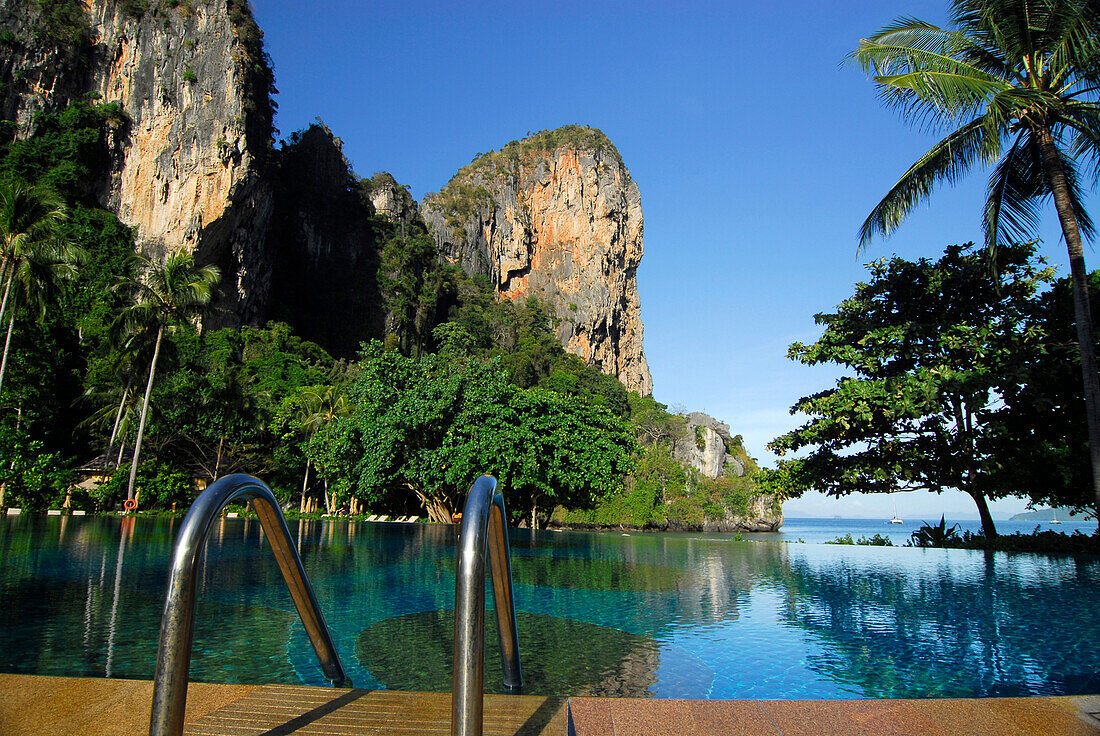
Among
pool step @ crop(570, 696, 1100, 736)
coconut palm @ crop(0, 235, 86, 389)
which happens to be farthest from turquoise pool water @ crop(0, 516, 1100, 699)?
coconut palm @ crop(0, 235, 86, 389)

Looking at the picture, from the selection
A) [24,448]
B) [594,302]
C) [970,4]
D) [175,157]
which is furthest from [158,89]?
[594,302]

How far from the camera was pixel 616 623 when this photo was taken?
5.56 meters

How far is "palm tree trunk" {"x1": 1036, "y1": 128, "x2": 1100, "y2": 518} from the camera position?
9281 millimetres

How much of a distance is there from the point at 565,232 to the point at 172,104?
48330mm

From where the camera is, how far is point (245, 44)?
38.0 metres

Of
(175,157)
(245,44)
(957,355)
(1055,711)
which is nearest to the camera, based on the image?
(1055,711)

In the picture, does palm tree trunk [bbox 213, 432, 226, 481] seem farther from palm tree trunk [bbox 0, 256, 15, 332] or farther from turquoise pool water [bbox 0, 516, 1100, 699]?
turquoise pool water [bbox 0, 516, 1100, 699]

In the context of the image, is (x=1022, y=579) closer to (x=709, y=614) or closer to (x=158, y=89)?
(x=709, y=614)

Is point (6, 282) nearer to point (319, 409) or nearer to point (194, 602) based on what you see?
point (319, 409)

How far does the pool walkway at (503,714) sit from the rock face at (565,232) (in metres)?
68.0

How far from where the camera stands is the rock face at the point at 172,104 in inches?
1329

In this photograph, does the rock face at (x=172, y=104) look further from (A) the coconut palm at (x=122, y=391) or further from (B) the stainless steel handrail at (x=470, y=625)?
(B) the stainless steel handrail at (x=470, y=625)

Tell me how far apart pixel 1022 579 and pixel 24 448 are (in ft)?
71.7

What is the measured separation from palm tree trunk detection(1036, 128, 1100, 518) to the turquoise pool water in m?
2.00
